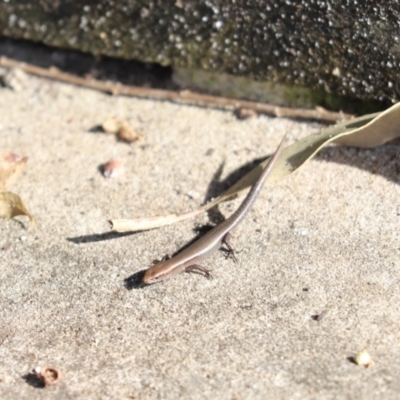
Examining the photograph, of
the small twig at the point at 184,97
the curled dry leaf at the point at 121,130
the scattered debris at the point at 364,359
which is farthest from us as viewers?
the curled dry leaf at the point at 121,130

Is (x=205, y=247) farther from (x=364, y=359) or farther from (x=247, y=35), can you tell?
(x=247, y=35)

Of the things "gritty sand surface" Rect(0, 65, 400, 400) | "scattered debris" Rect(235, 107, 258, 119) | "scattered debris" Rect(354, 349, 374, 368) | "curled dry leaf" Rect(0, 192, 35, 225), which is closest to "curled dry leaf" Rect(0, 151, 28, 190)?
"gritty sand surface" Rect(0, 65, 400, 400)

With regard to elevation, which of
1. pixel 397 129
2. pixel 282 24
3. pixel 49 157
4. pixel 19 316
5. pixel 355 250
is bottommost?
pixel 19 316

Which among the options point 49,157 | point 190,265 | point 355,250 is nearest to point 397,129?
point 355,250

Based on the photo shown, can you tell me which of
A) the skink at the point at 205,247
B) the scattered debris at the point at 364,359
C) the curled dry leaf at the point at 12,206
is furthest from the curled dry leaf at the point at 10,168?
the scattered debris at the point at 364,359

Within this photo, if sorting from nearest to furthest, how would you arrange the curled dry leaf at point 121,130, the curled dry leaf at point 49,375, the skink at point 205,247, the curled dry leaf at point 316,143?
1. the curled dry leaf at point 49,375
2. the skink at point 205,247
3. the curled dry leaf at point 316,143
4. the curled dry leaf at point 121,130

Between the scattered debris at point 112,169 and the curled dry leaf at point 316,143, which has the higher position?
the curled dry leaf at point 316,143

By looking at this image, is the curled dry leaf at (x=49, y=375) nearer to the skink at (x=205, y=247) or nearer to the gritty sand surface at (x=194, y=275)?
the gritty sand surface at (x=194, y=275)

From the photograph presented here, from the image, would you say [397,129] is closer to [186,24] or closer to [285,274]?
[285,274]
